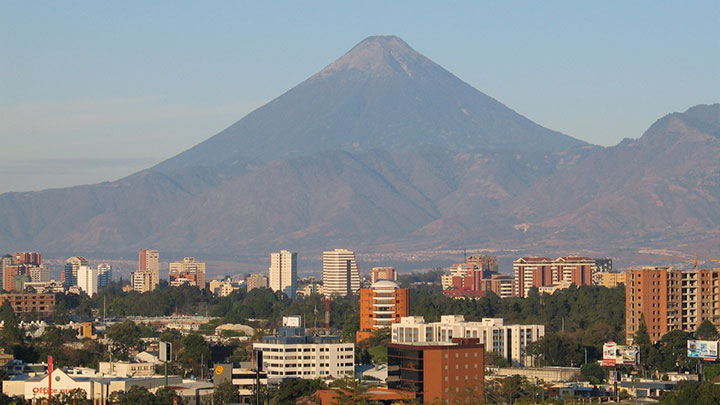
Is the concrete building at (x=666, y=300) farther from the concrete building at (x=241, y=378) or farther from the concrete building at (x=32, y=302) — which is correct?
the concrete building at (x=32, y=302)

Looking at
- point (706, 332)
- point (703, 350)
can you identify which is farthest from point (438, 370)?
point (706, 332)

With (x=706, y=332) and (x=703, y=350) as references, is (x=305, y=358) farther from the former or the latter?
(x=706, y=332)

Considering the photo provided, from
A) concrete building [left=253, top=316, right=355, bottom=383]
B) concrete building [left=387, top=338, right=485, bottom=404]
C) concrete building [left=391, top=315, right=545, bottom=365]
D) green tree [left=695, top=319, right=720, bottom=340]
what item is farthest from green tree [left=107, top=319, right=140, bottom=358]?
concrete building [left=387, top=338, right=485, bottom=404]

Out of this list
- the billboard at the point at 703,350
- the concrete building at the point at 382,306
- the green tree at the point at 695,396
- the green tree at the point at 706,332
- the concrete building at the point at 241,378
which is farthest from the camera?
the concrete building at the point at 382,306

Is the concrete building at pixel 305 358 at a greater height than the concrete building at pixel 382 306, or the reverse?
the concrete building at pixel 382 306

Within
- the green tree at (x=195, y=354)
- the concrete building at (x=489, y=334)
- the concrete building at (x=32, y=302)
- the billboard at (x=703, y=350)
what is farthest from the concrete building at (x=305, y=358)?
the concrete building at (x=32, y=302)

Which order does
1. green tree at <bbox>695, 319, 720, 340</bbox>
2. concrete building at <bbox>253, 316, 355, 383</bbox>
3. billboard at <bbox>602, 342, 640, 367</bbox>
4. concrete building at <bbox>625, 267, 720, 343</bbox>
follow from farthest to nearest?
concrete building at <bbox>625, 267, 720, 343</bbox>
green tree at <bbox>695, 319, 720, 340</bbox>
billboard at <bbox>602, 342, 640, 367</bbox>
concrete building at <bbox>253, 316, 355, 383</bbox>

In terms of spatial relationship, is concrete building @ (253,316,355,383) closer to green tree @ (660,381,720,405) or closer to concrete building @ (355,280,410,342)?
green tree @ (660,381,720,405)
